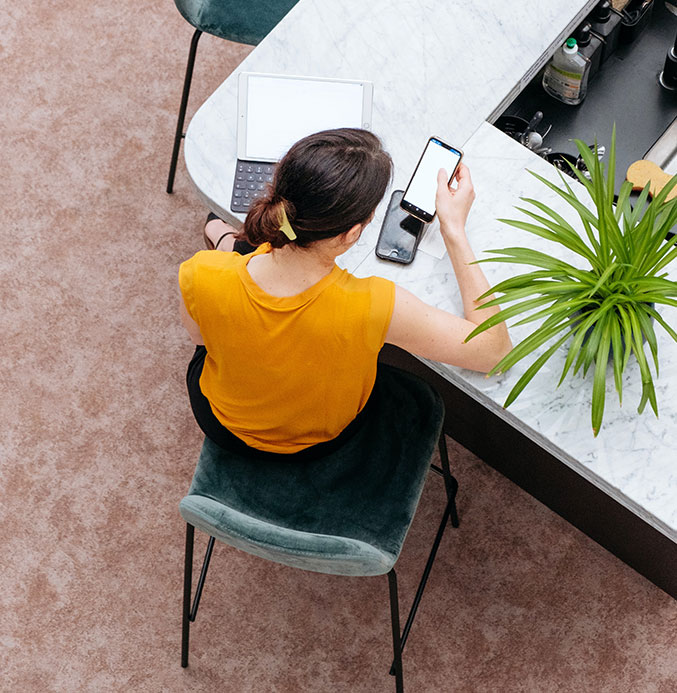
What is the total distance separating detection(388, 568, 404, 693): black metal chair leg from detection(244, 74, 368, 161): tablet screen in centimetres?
90

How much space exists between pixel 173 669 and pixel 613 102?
1793 millimetres

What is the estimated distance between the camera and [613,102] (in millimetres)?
2096

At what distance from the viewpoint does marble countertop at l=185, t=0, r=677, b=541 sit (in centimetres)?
159

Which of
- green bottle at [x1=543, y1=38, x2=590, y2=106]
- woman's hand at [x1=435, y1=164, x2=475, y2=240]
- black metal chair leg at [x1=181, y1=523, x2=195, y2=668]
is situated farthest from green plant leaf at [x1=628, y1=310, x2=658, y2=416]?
black metal chair leg at [x1=181, y1=523, x2=195, y2=668]

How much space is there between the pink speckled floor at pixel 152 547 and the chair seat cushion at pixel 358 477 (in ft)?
2.01

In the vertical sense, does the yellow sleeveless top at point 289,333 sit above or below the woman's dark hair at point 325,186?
below

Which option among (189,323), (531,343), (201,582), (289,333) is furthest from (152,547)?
(531,343)

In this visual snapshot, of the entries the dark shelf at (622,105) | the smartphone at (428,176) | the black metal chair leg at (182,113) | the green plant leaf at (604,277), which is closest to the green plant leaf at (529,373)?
the green plant leaf at (604,277)

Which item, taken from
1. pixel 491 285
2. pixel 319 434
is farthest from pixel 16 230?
pixel 491 285

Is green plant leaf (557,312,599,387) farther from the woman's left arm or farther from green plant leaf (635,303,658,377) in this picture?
the woman's left arm

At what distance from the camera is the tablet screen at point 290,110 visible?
1805mm

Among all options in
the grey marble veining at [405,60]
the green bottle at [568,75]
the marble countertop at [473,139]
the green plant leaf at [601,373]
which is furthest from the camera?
the green bottle at [568,75]

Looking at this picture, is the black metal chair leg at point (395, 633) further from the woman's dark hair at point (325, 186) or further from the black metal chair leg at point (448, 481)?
the woman's dark hair at point (325, 186)

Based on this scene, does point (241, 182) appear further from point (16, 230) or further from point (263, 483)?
point (16, 230)
